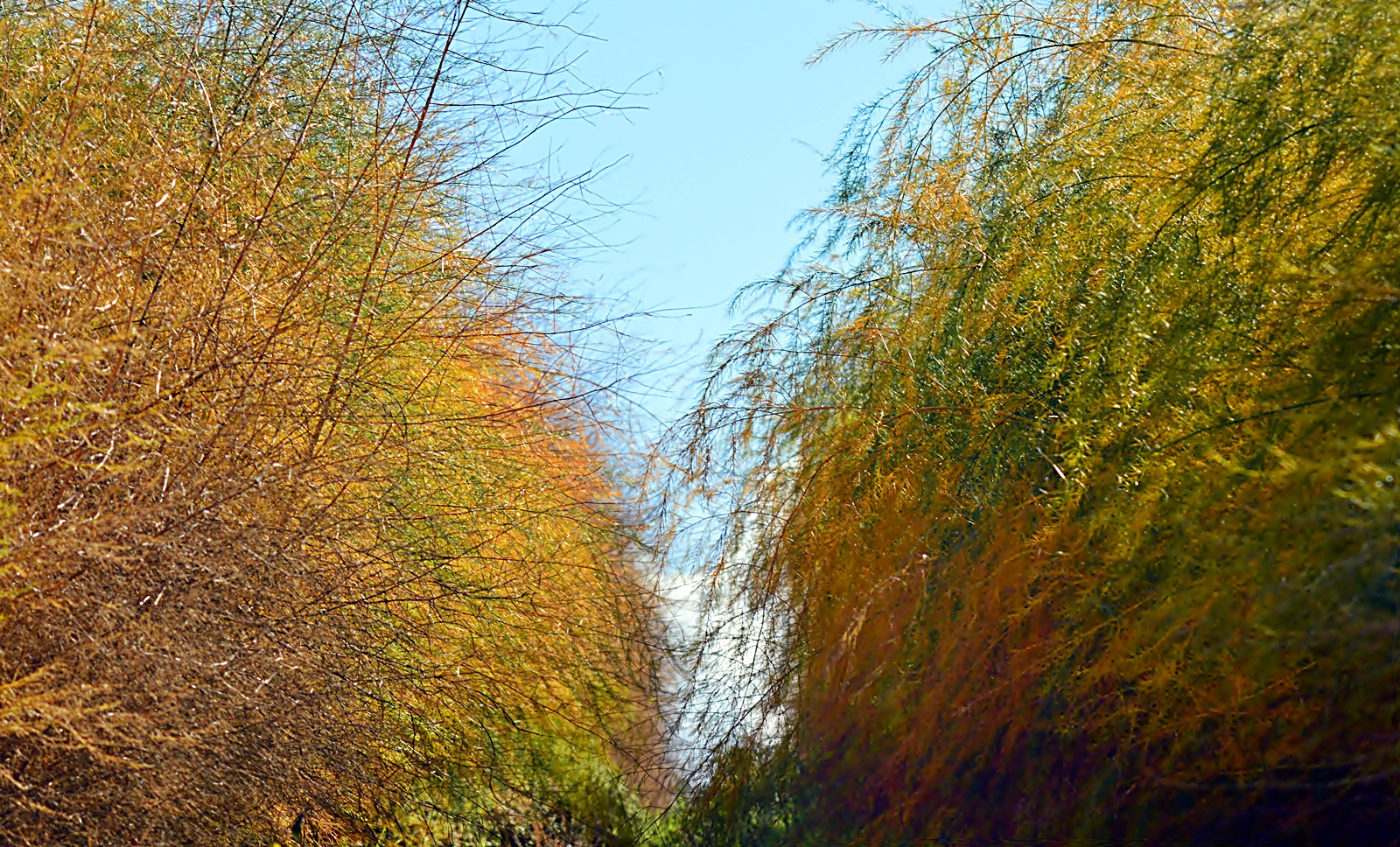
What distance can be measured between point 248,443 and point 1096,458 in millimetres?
2693

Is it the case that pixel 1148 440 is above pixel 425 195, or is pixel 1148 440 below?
below

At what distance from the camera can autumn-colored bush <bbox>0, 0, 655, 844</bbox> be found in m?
3.62

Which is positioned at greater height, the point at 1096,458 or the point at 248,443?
the point at 248,443

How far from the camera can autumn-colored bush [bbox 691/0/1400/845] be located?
3.50 meters

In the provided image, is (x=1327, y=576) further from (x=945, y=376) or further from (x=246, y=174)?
(x=246, y=174)

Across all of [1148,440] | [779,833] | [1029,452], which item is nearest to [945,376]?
[1029,452]

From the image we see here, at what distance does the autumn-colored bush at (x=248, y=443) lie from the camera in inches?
142

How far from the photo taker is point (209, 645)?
3977mm

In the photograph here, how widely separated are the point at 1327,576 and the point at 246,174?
391cm

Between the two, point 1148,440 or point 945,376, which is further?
point 945,376

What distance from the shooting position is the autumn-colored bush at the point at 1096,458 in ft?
11.5

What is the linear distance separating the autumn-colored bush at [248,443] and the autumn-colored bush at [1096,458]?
126cm

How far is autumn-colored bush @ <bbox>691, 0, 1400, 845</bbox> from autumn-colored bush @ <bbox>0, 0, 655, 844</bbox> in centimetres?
126

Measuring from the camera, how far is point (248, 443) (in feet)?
13.5
